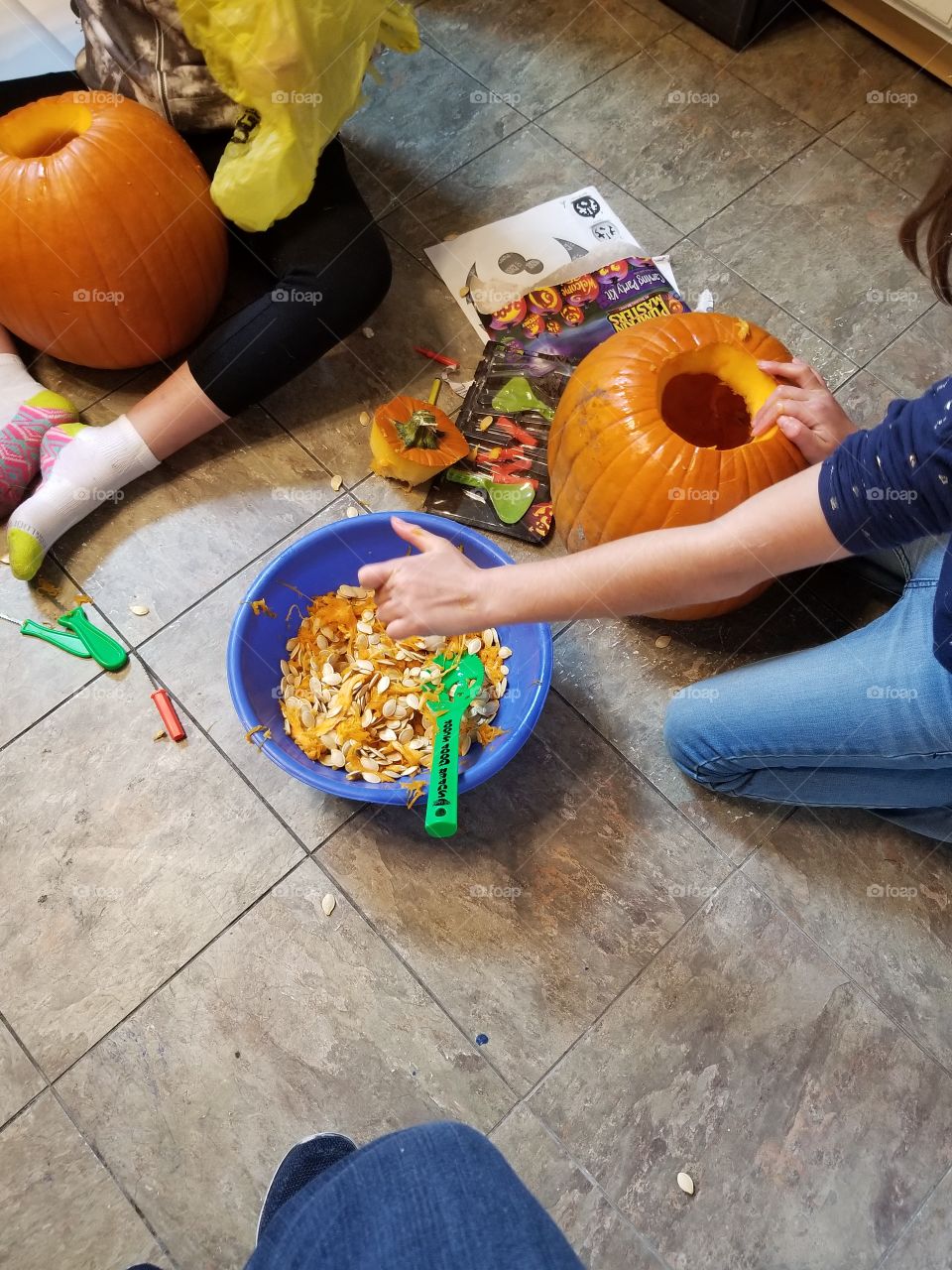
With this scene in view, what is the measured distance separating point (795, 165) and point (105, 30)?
3.05ft

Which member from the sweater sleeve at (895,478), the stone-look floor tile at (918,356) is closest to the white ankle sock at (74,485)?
the sweater sleeve at (895,478)

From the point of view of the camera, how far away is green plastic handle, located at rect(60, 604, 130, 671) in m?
1.08

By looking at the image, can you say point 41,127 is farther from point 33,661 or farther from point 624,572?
point 624,572

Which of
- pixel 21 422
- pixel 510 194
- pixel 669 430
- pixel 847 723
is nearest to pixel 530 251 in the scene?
pixel 510 194

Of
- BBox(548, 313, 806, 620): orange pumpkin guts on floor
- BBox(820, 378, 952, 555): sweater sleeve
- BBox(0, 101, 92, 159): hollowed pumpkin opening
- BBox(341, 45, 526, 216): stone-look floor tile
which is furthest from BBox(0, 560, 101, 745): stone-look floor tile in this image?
BBox(820, 378, 952, 555): sweater sleeve

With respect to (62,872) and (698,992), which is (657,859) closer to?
(698,992)

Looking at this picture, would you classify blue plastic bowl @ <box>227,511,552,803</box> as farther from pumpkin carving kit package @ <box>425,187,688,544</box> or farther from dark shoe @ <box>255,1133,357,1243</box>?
dark shoe @ <box>255,1133,357,1243</box>

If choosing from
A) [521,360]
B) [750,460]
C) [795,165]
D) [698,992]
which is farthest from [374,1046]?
[795,165]

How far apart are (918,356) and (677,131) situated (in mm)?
487

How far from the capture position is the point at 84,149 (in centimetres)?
102

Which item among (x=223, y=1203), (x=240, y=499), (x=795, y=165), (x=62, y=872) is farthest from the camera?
(x=795, y=165)

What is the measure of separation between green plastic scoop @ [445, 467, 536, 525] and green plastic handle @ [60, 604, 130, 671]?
43cm

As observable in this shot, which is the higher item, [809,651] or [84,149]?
[84,149]

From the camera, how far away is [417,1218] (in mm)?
632
